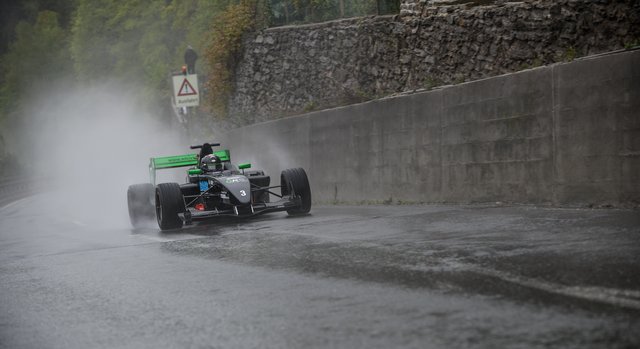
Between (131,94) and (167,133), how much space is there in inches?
630

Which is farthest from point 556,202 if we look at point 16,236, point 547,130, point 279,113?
point 279,113

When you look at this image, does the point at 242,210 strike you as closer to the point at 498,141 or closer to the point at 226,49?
the point at 498,141

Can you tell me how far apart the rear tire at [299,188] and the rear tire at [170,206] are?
183cm

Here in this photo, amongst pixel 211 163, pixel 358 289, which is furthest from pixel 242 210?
pixel 358 289

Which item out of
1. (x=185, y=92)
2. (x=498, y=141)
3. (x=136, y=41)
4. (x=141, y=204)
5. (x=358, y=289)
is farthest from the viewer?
(x=136, y=41)

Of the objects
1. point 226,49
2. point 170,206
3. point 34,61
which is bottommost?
point 170,206

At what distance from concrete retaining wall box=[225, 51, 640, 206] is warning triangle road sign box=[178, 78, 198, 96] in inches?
348

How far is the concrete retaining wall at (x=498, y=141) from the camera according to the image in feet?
31.8

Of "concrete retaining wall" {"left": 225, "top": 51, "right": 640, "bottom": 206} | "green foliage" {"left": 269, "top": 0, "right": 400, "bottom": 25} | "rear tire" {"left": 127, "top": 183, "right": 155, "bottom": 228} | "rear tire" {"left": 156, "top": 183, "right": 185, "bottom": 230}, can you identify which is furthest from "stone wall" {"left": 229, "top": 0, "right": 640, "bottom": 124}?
"rear tire" {"left": 127, "top": 183, "right": 155, "bottom": 228}

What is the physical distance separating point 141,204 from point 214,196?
178cm

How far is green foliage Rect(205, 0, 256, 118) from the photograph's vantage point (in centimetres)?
2578

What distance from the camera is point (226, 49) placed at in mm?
26328

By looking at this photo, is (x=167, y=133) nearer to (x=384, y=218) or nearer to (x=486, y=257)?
(x=384, y=218)

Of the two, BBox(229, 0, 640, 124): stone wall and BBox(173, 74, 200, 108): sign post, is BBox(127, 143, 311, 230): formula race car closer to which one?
BBox(229, 0, 640, 124): stone wall
